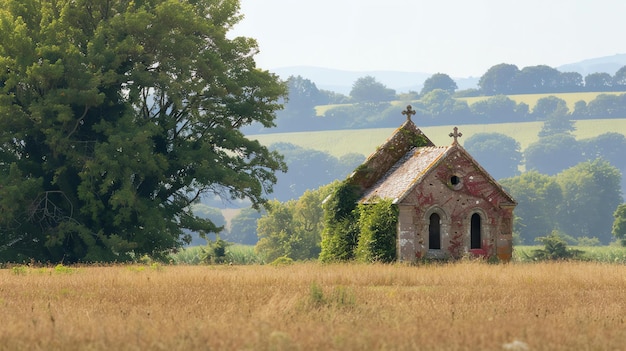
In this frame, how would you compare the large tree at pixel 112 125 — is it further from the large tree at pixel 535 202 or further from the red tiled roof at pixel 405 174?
the large tree at pixel 535 202

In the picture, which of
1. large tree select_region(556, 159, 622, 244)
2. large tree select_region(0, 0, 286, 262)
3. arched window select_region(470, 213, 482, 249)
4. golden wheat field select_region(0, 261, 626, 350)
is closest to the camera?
golden wheat field select_region(0, 261, 626, 350)

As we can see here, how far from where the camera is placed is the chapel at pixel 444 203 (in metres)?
40.9

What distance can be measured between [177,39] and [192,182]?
7672 mm

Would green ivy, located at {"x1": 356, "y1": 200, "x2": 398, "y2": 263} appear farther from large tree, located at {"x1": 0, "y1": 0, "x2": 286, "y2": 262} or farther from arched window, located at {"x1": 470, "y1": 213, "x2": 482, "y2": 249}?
large tree, located at {"x1": 0, "y1": 0, "x2": 286, "y2": 262}

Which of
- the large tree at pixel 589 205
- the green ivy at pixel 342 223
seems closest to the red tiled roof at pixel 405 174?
the green ivy at pixel 342 223

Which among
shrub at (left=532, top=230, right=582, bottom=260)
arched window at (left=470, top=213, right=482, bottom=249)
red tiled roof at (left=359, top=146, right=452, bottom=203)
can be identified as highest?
red tiled roof at (left=359, top=146, right=452, bottom=203)

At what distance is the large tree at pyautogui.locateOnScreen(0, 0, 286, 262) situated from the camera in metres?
45.7

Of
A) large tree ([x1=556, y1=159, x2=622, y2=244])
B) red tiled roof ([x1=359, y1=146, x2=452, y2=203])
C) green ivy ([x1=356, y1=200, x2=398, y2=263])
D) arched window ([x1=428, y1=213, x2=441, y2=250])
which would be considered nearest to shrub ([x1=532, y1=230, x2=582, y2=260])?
red tiled roof ([x1=359, y1=146, x2=452, y2=203])

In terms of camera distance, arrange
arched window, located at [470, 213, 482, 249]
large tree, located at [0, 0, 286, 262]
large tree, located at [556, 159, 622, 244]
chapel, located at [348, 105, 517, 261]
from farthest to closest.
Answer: large tree, located at [556, 159, 622, 244], large tree, located at [0, 0, 286, 262], arched window, located at [470, 213, 482, 249], chapel, located at [348, 105, 517, 261]

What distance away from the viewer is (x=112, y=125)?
4800 centimetres

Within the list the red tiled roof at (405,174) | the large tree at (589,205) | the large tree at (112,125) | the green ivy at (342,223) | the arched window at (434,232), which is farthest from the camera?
the large tree at (589,205)

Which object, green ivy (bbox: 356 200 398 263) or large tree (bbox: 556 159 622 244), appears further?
large tree (bbox: 556 159 622 244)

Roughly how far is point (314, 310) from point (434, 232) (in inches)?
933

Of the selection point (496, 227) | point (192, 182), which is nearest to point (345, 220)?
point (496, 227)
